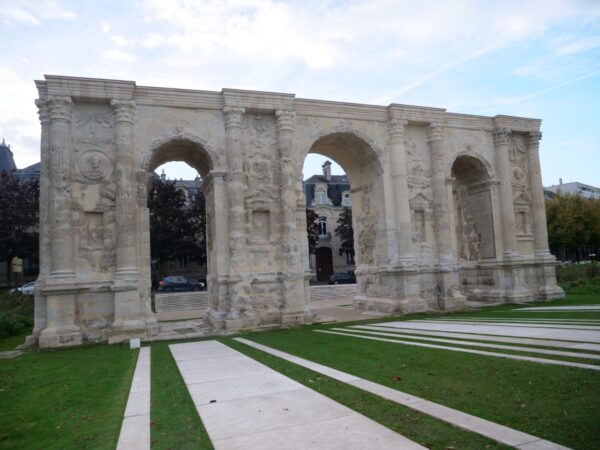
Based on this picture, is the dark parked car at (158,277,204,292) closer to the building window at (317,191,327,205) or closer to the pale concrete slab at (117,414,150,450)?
the building window at (317,191,327,205)

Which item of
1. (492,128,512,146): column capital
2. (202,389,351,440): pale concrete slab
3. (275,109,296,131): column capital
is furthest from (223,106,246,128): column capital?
(492,128,512,146): column capital

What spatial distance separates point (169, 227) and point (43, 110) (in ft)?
69.8

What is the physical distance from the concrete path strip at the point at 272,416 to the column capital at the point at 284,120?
9.15m

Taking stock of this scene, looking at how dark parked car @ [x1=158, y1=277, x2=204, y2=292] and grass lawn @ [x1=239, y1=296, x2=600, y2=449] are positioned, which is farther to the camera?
dark parked car @ [x1=158, y1=277, x2=204, y2=292]

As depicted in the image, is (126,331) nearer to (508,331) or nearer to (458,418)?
(508,331)

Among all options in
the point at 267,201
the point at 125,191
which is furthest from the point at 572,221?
the point at 125,191

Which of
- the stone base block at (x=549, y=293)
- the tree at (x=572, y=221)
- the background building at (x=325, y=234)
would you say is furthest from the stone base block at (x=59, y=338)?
the tree at (x=572, y=221)

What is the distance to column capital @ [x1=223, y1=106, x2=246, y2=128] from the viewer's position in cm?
1416

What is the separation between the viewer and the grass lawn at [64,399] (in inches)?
179

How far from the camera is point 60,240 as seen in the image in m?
12.3

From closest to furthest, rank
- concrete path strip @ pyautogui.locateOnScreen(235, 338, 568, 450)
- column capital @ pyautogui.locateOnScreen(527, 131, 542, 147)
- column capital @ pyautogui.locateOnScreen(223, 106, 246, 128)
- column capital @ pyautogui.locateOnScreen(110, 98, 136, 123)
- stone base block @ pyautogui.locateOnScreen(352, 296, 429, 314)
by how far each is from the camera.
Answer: concrete path strip @ pyautogui.locateOnScreen(235, 338, 568, 450) → column capital @ pyautogui.locateOnScreen(110, 98, 136, 123) → column capital @ pyautogui.locateOnScreen(223, 106, 246, 128) → stone base block @ pyautogui.locateOnScreen(352, 296, 429, 314) → column capital @ pyautogui.locateOnScreen(527, 131, 542, 147)

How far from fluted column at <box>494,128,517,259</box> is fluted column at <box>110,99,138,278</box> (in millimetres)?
13830

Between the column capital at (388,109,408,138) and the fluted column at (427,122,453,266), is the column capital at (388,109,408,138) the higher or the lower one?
the higher one

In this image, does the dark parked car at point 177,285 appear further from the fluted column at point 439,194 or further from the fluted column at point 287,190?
the fluted column at point 439,194
